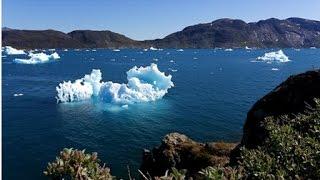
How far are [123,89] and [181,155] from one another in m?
33.9

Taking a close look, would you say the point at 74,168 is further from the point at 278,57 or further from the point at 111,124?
the point at 278,57

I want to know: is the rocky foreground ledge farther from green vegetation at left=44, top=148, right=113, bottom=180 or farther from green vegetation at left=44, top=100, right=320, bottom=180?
green vegetation at left=44, top=148, right=113, bottom=180

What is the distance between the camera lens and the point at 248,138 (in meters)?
29.8

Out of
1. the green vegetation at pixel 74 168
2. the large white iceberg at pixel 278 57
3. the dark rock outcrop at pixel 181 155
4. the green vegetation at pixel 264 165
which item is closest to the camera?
the green vegetation at pixel 264 165

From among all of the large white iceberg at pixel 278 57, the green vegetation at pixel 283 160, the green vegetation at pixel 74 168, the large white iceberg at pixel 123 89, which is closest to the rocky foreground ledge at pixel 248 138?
the green vegetation at pixel 283 160

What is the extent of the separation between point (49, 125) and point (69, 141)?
9.05 m

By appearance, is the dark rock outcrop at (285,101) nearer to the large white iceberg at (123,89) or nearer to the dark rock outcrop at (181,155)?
the dark rock outcrop at (181,155)

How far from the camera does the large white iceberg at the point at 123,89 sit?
67688mm

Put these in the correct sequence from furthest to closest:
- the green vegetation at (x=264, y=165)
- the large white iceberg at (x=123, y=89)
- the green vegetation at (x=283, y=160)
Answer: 1. the large white iceberg at (x=123, y=89)
2. the green vegetation at (x=283, y=160)
3. the green vegetation at (x=264, y=165)

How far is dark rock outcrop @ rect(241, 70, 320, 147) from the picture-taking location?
95.8ft

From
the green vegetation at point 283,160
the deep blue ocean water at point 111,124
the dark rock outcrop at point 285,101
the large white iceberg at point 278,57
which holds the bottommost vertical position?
the deep blue ocean water at point 111,124

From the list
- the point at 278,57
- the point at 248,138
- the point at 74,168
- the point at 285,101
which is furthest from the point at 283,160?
the point at 278,57

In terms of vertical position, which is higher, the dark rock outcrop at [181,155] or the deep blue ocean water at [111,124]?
the dark rock outcrop at [181,155]

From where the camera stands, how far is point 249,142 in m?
29.2
